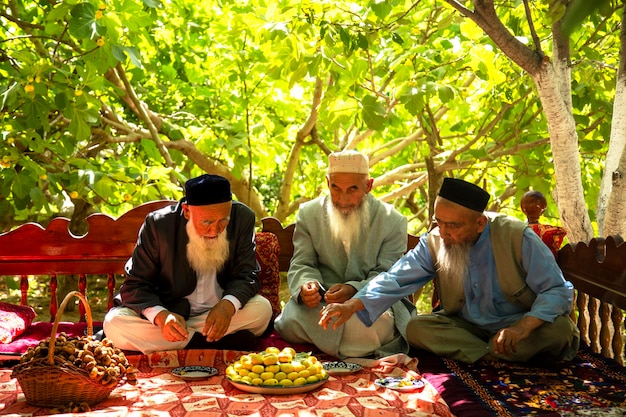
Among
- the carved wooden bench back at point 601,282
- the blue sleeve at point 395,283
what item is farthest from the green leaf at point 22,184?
the carved wooden bench back at point 601,282

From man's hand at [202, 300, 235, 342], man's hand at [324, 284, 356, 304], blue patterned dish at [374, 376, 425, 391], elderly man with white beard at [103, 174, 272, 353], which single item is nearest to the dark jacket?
elderly man with white beard at [103, 174, 272, 353]

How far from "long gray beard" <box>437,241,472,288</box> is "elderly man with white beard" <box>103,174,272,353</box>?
45.3 inches

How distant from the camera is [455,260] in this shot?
436 cm

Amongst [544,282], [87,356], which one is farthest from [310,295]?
[87,356]

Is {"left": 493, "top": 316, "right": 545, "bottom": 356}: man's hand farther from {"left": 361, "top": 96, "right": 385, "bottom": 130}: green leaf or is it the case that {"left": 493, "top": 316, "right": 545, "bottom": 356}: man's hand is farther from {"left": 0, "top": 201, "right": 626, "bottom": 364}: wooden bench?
{"left": 361, "top": 96, "right": 385, "bottom": 130}: green leaf

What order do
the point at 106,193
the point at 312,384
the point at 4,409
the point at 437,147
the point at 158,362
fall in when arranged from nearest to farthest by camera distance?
the point at 4,409
the point at 312,384
the point at 158,362
the point at 106,193
the point at 437,147

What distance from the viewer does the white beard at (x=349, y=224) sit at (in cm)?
496

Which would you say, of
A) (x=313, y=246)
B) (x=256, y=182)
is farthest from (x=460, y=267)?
(x=256, y=182)

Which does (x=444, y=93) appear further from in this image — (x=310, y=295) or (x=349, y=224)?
(x=310, y=295)

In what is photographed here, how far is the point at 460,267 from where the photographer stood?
436 cm

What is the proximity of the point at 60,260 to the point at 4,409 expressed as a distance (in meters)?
2.19

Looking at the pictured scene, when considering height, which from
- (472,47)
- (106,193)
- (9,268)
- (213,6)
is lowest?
(9,268)

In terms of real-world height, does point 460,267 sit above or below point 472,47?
below

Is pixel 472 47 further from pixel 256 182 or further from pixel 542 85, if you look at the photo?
pixel 256 182
